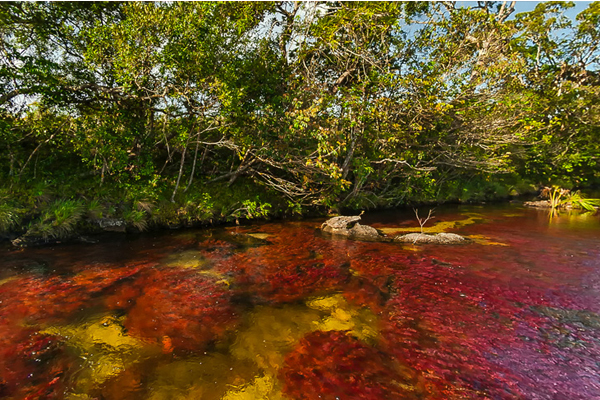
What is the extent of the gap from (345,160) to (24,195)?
14.7 meters

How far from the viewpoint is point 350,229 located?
1291cm

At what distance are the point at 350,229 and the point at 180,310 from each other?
28.1 ft

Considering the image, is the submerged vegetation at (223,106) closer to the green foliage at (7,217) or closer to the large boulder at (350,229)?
the green foliage at (7,217)

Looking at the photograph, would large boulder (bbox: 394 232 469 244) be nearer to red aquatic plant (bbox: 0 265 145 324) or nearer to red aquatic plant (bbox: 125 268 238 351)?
red aquatic plant (bbox: 125 268 238 351)

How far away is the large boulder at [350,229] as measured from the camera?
12.4 m

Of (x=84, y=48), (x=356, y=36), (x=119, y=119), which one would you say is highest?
(x=356, y=36)

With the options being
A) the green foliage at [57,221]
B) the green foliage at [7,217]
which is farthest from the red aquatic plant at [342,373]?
the green foliage at [7,217]

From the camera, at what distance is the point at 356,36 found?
14.9 m

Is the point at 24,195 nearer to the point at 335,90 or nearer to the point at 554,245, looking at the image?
the point at 335,90

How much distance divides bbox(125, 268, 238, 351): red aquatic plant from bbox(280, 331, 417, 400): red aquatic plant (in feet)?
5.53

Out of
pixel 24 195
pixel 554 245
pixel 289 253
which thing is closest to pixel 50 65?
pixel 24 195

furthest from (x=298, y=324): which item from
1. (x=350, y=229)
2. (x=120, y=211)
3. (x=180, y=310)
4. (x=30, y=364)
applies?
(x=120, y=211)

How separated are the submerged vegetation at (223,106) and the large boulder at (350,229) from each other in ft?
7.51

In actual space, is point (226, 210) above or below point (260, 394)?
above
